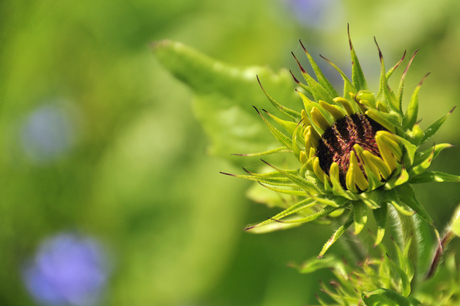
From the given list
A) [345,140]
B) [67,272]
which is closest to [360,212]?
[345,140]

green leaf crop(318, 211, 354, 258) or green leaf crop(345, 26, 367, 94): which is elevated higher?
green leaf crop(345, 26, 367, 94)

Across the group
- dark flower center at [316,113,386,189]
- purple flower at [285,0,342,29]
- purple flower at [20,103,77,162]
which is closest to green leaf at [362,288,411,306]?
dark flower center at [316,113,386,189]

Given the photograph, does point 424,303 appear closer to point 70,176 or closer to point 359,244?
point 359,244

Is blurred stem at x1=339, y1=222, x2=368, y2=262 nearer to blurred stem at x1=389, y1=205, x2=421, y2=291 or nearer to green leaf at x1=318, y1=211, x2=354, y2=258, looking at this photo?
blurred stem at x1=389, y1=205, x2=421, y2=291

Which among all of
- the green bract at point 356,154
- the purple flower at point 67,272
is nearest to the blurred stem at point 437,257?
the green bract at point 356,154

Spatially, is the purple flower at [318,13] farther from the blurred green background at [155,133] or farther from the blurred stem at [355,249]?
the blurred stem at [355,249]
